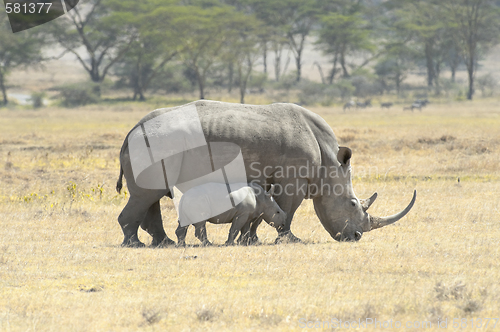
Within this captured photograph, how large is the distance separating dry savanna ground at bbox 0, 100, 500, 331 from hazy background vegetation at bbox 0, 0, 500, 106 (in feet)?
119

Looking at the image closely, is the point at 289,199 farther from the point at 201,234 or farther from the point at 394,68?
the point at 394,68

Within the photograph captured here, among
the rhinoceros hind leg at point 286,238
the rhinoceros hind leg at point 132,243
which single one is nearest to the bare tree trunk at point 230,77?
the rhinoceros hind leg at point 286,238

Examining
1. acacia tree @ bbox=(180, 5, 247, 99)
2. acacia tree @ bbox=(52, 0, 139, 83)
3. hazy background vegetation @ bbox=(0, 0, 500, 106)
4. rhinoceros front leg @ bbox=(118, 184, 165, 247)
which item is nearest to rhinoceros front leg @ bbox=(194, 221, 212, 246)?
rhinoceros front leg @ bbox=(118, 184, 165, 247)

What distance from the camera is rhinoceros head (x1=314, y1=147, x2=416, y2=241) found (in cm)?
923

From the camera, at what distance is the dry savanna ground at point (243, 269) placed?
559 cm

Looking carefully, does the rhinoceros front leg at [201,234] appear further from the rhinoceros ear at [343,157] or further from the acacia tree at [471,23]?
the acacia tree at [471,23]

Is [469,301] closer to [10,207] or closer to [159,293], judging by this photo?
[159,293]

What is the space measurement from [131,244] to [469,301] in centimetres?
450

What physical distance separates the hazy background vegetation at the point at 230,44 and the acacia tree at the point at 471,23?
9 centimetres

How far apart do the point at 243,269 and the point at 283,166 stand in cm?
207

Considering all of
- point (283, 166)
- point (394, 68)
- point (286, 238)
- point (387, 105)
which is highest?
point (394, 68)

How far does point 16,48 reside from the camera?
52.7 m

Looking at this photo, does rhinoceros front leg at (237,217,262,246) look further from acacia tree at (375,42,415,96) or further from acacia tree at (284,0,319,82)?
acacia tree at (375,42,415,96)

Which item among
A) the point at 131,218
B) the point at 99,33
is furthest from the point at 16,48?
the point at 131,218
